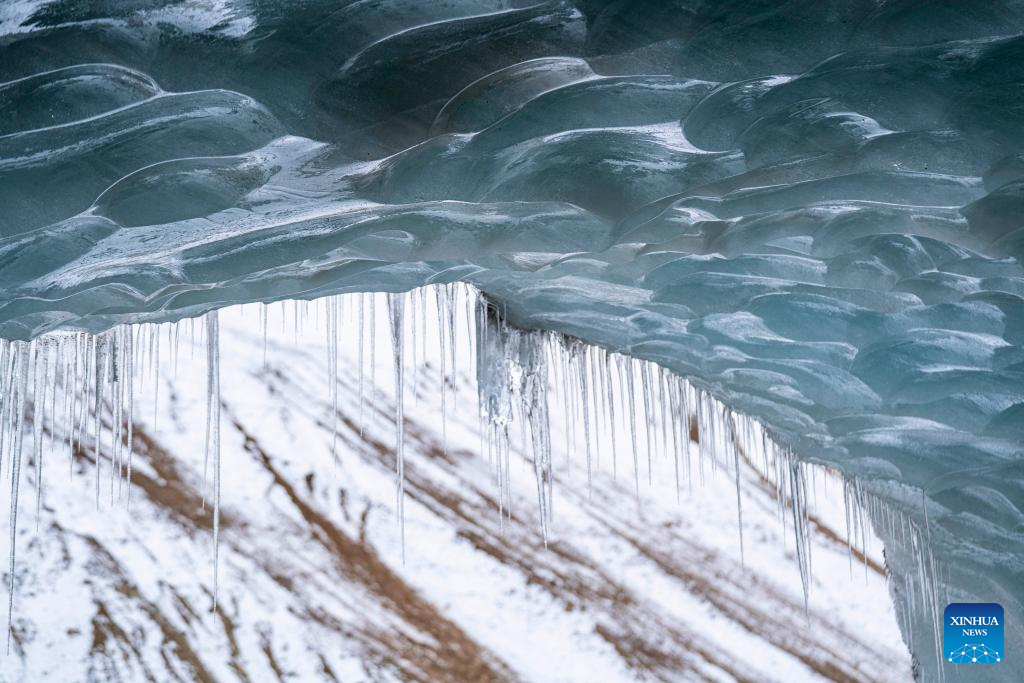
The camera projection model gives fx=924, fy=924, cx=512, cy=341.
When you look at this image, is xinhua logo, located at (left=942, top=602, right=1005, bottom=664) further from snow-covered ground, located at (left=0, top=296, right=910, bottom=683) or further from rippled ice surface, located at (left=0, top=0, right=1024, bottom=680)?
rippled ice surface, located at (left=0, top=0, right=1024, bottom=680)

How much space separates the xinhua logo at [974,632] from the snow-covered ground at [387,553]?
2007mm

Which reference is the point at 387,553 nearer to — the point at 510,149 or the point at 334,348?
the point at 334,348

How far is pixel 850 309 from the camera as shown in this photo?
237 cm

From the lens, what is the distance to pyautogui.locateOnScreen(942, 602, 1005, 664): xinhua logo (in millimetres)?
4074

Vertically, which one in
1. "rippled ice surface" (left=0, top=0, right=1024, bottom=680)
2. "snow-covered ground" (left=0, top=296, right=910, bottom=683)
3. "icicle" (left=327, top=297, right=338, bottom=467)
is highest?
"rippled ice surface" (left=0, top=0, right=1024, bottom=680)

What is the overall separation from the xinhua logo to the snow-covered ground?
201 cm

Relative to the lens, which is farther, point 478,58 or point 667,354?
point 667,354

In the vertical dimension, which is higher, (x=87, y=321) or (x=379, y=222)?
(x=379, y=222)

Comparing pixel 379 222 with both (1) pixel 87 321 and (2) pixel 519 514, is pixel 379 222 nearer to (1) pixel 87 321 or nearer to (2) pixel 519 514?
(1) pixel 87 321

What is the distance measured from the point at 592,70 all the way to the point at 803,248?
979 millimetres

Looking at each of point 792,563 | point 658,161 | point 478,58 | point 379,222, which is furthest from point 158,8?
point 792,563

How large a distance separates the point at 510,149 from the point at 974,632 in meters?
3.94

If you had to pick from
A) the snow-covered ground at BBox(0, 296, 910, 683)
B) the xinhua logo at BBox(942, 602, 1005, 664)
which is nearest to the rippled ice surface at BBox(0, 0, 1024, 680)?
the xinhua logo at BBox(942, 602, 1005, 664)

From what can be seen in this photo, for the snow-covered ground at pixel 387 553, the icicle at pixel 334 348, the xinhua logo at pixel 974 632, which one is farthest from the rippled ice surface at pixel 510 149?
the snow-covered ground at pixel 387 553
